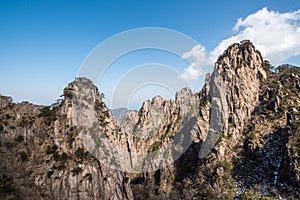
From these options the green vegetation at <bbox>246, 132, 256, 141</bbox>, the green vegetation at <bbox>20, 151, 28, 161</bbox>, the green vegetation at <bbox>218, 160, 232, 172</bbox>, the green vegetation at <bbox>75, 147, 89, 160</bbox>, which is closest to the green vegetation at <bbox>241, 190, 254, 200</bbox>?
the green vegetation at <bbox>218, 160, 232, 172</bbox>

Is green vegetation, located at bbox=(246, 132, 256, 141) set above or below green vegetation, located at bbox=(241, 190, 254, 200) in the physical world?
above

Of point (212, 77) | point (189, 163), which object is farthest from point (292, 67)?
point (189, 163)

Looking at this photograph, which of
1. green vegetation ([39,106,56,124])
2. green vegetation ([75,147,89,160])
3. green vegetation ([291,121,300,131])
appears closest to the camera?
green vegetation ([75,147,89,160])

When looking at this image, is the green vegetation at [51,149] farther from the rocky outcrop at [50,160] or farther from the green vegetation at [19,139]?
the green vegetation at [19,139]

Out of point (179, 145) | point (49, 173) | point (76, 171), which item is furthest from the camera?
point (179, 145)

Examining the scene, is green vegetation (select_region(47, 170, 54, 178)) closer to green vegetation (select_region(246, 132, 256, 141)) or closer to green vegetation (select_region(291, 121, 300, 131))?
green vegetation (select_region(246, 132, 256, 141))

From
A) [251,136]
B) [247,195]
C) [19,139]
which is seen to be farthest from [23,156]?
[251,136]

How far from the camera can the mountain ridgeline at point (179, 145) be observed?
66812mm

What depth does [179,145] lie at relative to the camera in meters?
117

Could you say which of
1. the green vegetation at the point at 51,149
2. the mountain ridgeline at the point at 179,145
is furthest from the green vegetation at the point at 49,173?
the green vegetation at the point at 51,149

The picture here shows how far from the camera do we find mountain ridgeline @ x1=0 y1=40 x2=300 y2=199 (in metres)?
66.8

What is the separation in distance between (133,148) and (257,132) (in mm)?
56484

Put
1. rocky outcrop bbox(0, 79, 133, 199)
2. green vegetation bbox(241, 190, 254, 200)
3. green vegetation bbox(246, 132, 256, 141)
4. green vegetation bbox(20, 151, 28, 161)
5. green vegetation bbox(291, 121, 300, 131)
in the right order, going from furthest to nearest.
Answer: green vegetation bbox(246, 132, 256, 141) < green vegetation bbox(291, 121, 300, 131) < green vegetation bbox(241, 190, 254, 200) < green vegetation bbox(20, 151, 28, 161) < rocky outcrop bbox(0, 79, 133, 199)

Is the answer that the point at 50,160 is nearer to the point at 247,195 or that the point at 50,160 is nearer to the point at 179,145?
the point at 247,195
